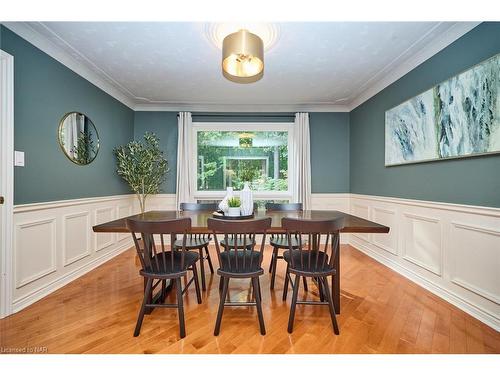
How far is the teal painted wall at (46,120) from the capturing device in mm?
2109

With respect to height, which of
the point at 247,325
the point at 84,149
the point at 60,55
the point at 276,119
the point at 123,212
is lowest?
the point at 247,325

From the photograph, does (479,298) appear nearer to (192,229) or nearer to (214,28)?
(192,229)

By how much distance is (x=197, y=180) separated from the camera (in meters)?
4.54

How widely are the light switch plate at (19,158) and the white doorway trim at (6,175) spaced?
6 cm

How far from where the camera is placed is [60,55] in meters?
→ 2.55

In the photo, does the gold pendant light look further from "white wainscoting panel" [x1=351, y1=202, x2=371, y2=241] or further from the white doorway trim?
"white wainscoting panel" [x1=351, y1=202, x2=371, y2=241]

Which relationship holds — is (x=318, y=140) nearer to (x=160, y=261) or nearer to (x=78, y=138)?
(x=160, y=261)

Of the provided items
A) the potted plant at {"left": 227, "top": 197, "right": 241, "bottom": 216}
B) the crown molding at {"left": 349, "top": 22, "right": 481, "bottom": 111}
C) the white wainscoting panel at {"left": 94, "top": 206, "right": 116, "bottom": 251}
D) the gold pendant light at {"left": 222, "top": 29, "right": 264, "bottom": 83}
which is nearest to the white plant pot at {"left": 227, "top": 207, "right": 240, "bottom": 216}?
the potted plant at {"left": 227, "top": 197, "right": 241, "bottom": 216}

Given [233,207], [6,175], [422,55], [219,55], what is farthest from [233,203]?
[422,55]

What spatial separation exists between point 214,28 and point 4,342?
298 centimetres

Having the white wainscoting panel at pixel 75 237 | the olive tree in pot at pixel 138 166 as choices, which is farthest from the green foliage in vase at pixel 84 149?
the white wainscoting panel at pixel 75 237

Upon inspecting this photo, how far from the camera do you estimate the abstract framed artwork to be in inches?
73.4

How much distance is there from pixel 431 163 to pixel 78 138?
13.6 ft
